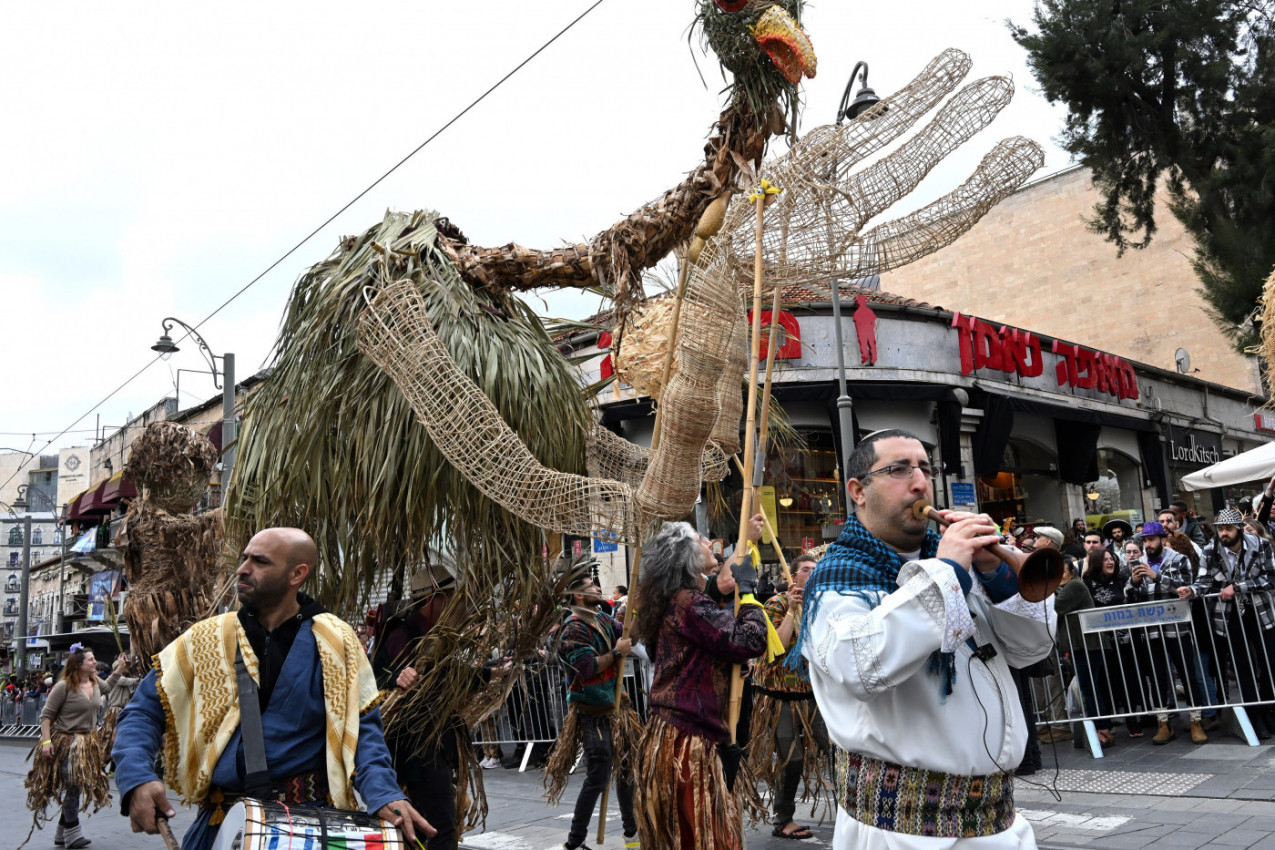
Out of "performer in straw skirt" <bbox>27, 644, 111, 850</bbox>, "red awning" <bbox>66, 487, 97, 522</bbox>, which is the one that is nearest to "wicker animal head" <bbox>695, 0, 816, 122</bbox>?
"performer in straw skirt" <bbox>27, 644, 111, 850</bbox>

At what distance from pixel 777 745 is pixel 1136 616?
3.67m

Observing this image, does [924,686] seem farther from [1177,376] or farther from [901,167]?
[1177,376]

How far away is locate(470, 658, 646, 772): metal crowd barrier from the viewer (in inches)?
396

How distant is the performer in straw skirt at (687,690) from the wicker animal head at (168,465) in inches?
223

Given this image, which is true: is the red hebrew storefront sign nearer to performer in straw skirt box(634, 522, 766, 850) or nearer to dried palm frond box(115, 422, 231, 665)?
dried palm frond box(115, 422, 231, 665)

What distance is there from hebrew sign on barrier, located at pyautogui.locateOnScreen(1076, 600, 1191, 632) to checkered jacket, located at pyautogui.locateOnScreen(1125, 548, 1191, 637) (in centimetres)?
12

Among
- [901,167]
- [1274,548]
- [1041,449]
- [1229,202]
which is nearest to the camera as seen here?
[901,167]

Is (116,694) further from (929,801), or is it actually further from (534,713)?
(929,801)

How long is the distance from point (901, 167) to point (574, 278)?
143 cm

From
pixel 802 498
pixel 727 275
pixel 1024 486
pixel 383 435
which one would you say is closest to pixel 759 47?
pixel 727 275

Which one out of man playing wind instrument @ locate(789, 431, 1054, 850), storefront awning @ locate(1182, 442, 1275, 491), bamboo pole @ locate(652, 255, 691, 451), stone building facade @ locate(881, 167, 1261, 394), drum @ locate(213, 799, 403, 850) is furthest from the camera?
stone building facade @ locate(881, 167, 1261, 394)

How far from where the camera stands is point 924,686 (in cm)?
235

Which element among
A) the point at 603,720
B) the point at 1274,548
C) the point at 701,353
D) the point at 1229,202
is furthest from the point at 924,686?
the point at 1229,202

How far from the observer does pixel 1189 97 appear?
46.6 feet
